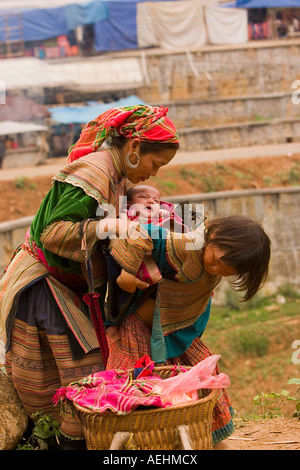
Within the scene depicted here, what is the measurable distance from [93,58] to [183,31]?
3.94 m

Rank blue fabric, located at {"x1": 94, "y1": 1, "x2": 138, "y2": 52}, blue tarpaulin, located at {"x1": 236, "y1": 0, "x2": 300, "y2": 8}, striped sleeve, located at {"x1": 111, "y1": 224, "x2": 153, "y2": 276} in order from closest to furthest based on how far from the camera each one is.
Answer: striped sleeve, located at {"x1": 111, "y1": 224, "x2": 153, "y2": 276}
blue fabric, located at {"x1": 94, "y1": 1, "x2": 138, "y2": 52}
blue tarpaulin, located at {"x1": 236, "y1": 0, "x2": 300, "y2": 8}

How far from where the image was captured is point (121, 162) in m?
3.30

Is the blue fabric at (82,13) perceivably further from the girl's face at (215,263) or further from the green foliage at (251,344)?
the girl's face at (215,263)

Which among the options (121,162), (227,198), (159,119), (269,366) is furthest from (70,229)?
(227,198)

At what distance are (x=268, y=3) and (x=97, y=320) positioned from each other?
26115 mm

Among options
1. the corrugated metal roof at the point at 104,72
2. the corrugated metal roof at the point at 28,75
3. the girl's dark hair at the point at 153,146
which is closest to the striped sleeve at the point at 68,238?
the girl's dark hair at the point at 153,146

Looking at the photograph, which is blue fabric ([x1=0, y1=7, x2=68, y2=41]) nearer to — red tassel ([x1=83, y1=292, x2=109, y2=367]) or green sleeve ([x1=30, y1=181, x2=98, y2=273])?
green sleeve ([x1=30, y1=181, x2=98, y2=273])

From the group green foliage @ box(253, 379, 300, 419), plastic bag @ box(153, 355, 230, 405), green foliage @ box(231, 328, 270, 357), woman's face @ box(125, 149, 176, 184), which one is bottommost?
green foliage @ box(231, 328, 270, 357)

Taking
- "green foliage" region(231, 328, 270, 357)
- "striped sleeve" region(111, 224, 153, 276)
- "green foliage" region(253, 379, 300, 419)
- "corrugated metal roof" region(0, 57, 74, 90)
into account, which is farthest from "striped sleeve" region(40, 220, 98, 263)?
"corrugated metal roof" region(0, 57, 74, 90)

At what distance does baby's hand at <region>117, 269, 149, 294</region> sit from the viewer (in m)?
3.05

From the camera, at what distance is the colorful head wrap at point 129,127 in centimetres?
321

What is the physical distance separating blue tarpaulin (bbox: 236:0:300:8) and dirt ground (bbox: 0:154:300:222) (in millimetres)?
10466

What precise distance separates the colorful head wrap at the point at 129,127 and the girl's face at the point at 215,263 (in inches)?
22.1
